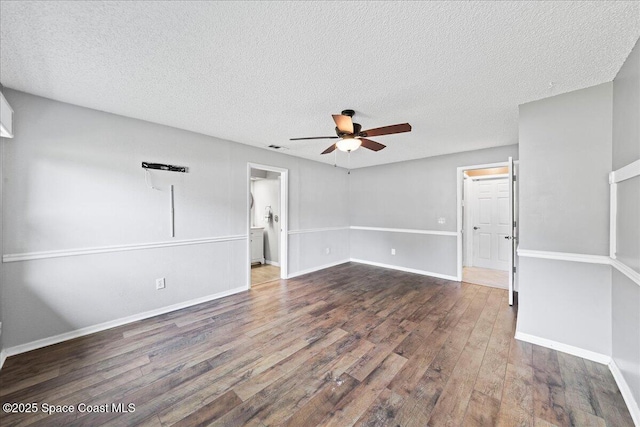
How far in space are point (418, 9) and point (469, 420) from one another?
2484 millimetres

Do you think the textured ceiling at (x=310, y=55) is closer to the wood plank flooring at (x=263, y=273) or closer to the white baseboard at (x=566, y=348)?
the white baseboard at (x=566, y=348)

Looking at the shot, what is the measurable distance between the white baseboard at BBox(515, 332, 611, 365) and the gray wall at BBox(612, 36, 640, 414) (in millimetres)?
134

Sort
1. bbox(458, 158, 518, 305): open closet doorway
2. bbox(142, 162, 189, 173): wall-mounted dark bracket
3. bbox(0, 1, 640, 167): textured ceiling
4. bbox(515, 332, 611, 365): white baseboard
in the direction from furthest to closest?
bbox(458, 158, 518, 305): open closet doorway < bbox(142, 162, 189, 173): wall-mounted dark bracket < bbox(515, 332, 611, 365): white baseboard < bbox(0, 1, 640, 167): textured ceiling

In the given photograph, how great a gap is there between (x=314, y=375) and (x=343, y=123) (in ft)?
7.35

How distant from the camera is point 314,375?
196 cm

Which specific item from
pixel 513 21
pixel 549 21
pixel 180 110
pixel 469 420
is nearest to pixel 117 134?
pixel 180 110

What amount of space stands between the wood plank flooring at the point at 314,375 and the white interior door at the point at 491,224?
256 centimetres

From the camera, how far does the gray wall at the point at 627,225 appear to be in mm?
1599

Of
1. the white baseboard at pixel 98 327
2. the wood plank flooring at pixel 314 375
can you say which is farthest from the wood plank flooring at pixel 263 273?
the wood plank flooring at pixel 314 375

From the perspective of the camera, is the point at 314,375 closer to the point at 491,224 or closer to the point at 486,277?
the point at 486,277

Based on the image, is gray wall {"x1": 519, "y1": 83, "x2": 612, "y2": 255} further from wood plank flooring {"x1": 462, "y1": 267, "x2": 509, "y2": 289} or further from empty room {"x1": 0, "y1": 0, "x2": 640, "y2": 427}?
wood plank flooring {"x1": 462, "y1": 267, "x2": 509, "y2": 289}

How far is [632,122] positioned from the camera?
169 cm

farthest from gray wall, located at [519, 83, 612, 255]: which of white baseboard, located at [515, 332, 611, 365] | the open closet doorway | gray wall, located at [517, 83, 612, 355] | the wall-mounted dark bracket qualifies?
the wall-mounted dark bracket

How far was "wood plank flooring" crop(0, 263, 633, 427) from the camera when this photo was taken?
1.58 metres
